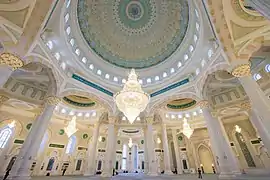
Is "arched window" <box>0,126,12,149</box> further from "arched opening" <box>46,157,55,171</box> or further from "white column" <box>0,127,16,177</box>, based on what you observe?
"arched opening" <box>46,157,55,171</box>

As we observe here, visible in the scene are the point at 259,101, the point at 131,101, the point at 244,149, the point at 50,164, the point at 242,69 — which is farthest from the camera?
the point at 50,164

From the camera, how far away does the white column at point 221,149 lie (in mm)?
8922

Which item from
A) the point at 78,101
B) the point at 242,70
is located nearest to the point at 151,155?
the point at 242,70

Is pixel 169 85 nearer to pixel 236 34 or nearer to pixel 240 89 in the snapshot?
pixel 240 89

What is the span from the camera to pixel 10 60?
7.19 m

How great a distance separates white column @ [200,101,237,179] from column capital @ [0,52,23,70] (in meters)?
13.6

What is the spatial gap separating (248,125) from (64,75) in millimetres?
22531

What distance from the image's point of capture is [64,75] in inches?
507

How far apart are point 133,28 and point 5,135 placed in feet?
66.0

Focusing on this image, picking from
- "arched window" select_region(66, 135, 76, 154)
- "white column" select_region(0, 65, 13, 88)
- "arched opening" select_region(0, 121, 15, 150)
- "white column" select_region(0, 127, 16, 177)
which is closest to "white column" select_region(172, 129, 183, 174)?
"arched window" select_region(66, 135, 76, 154)

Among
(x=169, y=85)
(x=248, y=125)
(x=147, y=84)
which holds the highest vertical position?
(x=147, y=84)

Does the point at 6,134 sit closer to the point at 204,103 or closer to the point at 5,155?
the point at 5,155

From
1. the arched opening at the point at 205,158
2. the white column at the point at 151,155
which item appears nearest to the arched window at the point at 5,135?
the white column at the point at 151,155

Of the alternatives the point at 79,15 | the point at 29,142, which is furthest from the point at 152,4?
the point at 29,142
